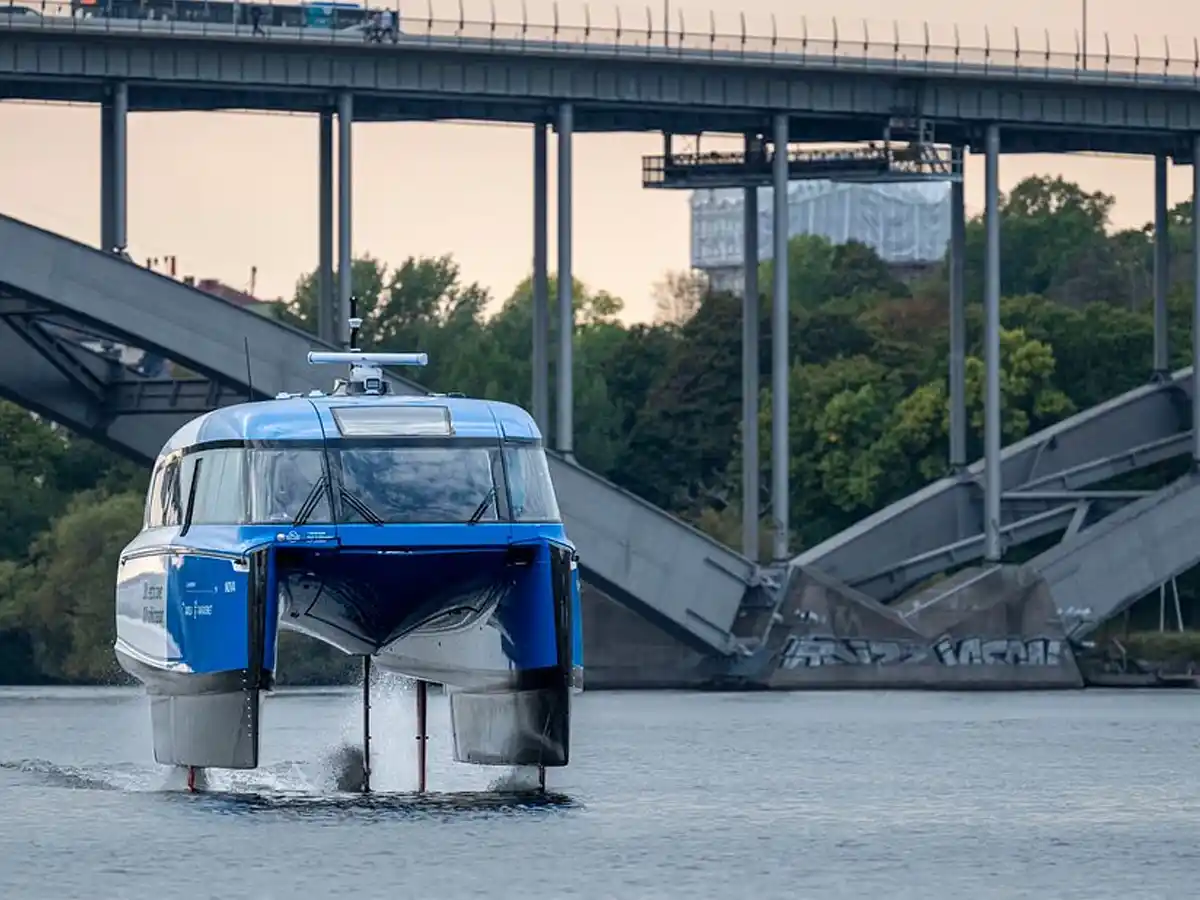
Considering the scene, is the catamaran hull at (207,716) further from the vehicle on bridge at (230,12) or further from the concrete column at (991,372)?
the concrete column at (991,372)

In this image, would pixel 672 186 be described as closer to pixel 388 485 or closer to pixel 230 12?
pixel 230 12

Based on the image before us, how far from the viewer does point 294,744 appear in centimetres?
6831

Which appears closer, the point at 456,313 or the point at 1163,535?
the point at 1163,535

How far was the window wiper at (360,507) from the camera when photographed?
1918 inches

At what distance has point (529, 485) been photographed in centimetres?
4981

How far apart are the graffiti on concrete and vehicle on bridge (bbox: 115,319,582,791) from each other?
52.9 metres

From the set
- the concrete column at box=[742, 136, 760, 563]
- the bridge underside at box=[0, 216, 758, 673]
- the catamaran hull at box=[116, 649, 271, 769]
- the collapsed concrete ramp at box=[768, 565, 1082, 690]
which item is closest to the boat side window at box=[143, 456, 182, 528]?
the catamaran hull at box=[116, 649, 271, 769]

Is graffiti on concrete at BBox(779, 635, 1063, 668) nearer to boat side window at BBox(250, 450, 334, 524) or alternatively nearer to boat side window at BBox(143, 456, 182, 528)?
boat side window at BBox(143, 456, 182, 528)

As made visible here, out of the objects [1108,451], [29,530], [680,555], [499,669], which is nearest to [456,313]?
[29,530]

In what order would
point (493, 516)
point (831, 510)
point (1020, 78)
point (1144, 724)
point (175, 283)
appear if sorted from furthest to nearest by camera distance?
point (831, 510) < point (1020, 78) < point (175, 283) < point (1144, 724) < point (493, 516)

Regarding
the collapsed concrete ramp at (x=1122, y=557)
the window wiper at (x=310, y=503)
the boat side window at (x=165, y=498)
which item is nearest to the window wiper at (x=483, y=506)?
the window wiper at (x=310, y=503)

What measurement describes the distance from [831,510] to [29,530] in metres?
31.4

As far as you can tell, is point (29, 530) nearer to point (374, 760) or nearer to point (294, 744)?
point (294, 744)

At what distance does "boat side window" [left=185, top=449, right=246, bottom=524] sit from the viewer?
4947 centimetres
